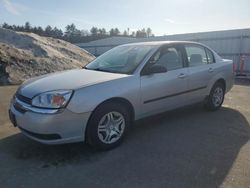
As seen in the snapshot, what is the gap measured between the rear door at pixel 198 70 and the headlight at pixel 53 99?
102 inches

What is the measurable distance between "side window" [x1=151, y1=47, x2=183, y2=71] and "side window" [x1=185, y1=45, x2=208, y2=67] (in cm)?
32

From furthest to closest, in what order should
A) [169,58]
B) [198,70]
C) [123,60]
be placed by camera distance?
[198,70] → [169,58] → [123,60]

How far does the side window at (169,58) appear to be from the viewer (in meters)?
4.41

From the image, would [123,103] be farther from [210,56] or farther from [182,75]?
[210,56]

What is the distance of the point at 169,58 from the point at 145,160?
2089 mm

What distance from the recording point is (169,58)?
4621 millimetres

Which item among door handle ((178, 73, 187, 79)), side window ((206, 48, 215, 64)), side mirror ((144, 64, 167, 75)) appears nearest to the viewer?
side mirror ((144, 64, 167, 75))

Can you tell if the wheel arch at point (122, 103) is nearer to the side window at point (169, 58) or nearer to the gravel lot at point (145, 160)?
the gravel lot at point (145, 160)

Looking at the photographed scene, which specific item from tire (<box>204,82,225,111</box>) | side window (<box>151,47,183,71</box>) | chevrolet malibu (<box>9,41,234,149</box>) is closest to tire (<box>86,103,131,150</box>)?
chevrolet malibu (<box>9,41,234,149</box>)

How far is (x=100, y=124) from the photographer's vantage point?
355 centimetres

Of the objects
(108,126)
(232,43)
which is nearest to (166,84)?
(108,126)

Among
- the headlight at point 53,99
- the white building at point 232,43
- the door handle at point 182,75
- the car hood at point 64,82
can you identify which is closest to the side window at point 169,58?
the door handle at point 182,75

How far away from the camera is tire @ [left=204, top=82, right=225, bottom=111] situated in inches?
220

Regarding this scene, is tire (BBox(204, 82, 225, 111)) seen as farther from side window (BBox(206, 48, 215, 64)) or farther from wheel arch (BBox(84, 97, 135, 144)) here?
wheel arch (BBox(84, 97, 135, 144))
